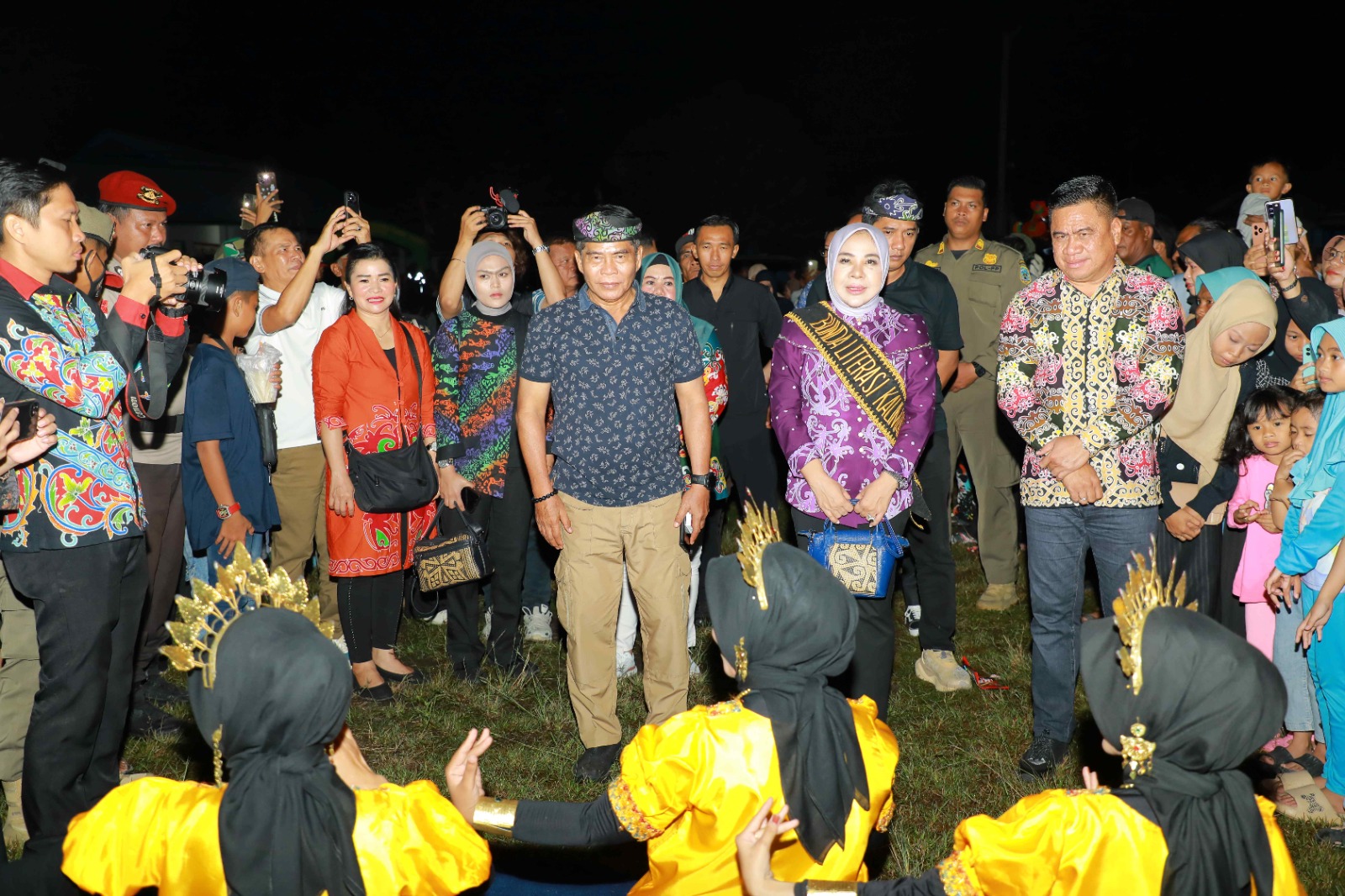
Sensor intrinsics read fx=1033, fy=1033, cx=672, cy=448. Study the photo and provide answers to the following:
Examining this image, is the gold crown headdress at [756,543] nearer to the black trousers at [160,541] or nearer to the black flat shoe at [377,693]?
the black flat shoe at [377,693]

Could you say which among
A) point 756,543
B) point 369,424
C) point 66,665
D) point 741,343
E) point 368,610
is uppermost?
point 741,343

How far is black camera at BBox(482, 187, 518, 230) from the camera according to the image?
5.08 m

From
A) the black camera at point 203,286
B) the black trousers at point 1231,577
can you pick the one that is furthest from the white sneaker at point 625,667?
the black trousers at point 1231,577

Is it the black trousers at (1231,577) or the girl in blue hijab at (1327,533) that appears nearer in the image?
the girl in blue hijab at (1327,533)

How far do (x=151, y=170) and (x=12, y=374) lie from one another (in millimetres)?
11592

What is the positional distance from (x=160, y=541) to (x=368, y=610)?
37.1 inches

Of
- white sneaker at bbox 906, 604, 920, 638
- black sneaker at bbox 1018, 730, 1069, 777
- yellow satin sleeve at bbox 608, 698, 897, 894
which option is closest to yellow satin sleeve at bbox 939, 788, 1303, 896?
yellow satin sleeve at bbox 608, 698, 897, 894

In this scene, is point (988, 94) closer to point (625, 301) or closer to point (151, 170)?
point (151, 170)

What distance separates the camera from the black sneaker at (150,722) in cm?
433

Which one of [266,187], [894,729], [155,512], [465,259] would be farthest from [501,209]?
[894,729]

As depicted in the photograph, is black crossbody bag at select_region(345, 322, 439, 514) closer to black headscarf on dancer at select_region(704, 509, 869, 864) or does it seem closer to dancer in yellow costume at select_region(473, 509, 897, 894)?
dancer in yellow costume at select_region(473, 509, 897, 894)

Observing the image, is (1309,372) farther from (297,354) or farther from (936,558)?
(297,354)

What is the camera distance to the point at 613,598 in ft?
13.1

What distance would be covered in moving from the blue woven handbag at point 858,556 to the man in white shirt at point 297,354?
2.49 meters
